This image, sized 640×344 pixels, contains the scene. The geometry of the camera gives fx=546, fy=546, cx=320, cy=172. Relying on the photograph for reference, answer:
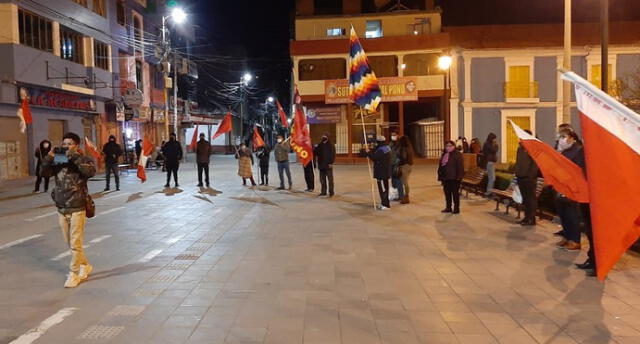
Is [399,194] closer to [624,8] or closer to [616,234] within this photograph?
[616,234]

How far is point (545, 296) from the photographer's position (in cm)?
604

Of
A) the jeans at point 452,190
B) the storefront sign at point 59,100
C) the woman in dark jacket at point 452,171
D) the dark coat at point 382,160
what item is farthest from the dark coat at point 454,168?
the storefront sign at point 59,100

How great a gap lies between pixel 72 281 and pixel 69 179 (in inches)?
48.5

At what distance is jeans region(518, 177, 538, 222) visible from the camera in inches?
398

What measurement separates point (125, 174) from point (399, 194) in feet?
53.7

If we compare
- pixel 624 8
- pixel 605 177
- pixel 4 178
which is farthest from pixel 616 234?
pixel 624 8

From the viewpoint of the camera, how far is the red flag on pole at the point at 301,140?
51.3 ft

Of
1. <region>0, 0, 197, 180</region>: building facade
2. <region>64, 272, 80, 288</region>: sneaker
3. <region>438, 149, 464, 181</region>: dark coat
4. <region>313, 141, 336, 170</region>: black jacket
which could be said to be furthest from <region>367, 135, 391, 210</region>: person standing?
<region>0, 0, 197, 180</region>: building facade

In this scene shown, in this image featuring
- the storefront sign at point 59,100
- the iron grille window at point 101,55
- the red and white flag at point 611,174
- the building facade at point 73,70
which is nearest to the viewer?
the red and white flag at point 611,174

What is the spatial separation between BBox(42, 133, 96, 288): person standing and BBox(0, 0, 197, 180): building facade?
1527cm

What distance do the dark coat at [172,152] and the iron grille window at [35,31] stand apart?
904cm

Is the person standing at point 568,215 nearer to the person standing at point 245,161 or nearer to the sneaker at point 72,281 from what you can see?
the sneaker at point 72,281

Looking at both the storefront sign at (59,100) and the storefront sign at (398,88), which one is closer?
the storefront sign at (59,100)

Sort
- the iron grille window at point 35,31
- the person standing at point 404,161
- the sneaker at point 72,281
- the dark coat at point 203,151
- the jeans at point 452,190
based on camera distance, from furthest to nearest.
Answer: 1. the iron grille window at point 35,31
2. the dark coat at point 203,151
3. the person standing at point 404,161
4. the jeans at point 452,190
5. the sneaker at point 72,281
